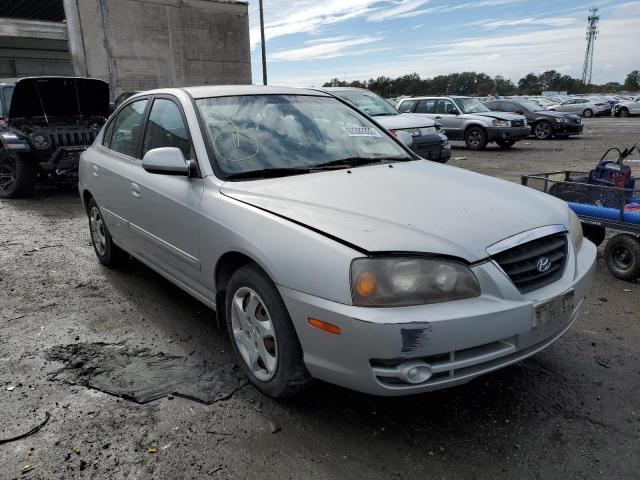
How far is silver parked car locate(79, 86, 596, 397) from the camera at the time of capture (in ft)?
7.02

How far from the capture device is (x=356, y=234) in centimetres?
225

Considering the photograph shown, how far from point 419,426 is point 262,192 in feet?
4.69

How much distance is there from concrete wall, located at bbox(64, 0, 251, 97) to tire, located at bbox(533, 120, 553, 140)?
22336mm

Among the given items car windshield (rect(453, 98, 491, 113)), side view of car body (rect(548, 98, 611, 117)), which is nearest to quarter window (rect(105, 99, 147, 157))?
car windshield (rect(453, 98, 491, 113))

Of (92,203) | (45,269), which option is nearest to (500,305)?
(92,203)

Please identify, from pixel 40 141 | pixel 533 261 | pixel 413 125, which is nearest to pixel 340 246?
pixel 533 261

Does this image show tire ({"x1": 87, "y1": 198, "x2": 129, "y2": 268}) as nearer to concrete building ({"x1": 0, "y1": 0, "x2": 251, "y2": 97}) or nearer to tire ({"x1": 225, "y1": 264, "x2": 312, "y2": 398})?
tire ({"x1": 225, "y1": 264, "x2": 312, "y2": 398})

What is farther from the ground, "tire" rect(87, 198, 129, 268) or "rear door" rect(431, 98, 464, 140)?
"rear door" rect(431, 98, 464, 140)

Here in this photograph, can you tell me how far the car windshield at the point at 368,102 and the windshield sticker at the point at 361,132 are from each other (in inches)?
279

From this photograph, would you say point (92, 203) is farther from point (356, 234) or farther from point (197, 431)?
point (356, 234)

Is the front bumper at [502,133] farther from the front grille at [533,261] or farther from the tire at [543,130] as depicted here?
the front grille at [533,261]

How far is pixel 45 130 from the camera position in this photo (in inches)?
323

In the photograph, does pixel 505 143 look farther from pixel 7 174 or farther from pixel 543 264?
pixel 543 264

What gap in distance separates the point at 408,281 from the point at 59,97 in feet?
26.8
